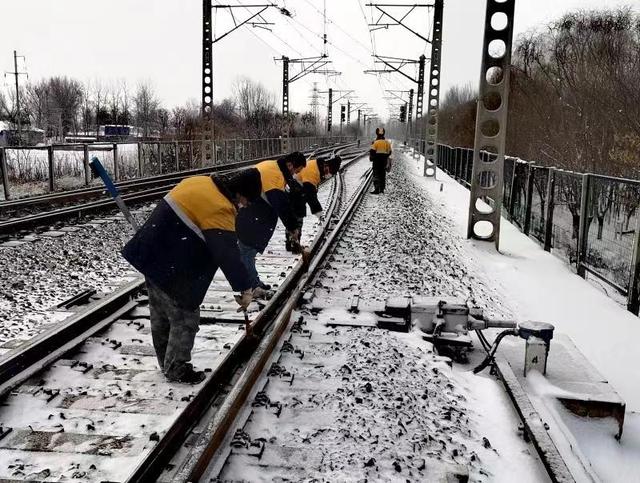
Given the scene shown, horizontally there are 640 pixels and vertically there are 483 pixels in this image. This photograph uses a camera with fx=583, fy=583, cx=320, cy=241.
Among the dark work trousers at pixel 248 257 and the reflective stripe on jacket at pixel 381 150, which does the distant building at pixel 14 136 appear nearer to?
the reflective stripe on jacket at pixel 381 150

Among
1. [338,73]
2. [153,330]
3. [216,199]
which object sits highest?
[338,73]

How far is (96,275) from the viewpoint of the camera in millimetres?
7492

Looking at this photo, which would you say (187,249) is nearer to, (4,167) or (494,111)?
(494,111)

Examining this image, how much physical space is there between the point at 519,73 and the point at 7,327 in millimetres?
49423

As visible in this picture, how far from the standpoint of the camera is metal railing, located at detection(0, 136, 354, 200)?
17.6 meters

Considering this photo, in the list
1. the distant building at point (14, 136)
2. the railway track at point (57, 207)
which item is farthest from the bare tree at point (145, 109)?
the railway track at point (57, 207)

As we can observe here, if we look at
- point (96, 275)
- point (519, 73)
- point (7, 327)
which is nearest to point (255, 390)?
point (7, 327)

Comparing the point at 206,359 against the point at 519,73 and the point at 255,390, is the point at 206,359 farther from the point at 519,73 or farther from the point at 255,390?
the point at 519,73

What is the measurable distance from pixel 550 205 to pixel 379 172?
7742 mm

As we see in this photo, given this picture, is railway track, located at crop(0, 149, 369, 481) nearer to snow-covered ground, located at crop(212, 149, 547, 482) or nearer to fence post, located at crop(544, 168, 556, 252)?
snow-covered ground, located at crop(212, 149, 547, 482)

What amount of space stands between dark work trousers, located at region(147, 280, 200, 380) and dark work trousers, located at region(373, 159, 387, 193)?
13.2 m

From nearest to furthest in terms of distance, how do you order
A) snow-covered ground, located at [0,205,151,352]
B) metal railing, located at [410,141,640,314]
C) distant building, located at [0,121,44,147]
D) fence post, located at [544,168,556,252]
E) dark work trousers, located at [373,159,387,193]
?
snow-covered ground, located at [0,205,151,352], metal railing, located at [410,141,640,314], fence post, located at [544,168,556,252], dark work trousers, located at [373,159,387,193], distant building, located at [0,121,44,147]

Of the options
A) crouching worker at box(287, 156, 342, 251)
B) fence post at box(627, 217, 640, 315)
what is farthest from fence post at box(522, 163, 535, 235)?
crouching worker at box(287, 156, 342, 251)

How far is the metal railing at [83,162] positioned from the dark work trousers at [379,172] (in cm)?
892
